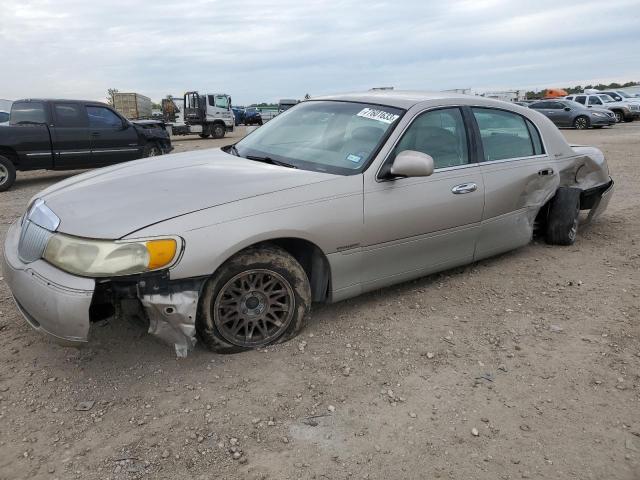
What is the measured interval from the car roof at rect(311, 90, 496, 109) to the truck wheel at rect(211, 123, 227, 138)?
21617 millimetres

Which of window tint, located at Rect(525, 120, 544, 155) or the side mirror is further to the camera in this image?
window tint, located at Rect(525, 120, 544, 155)

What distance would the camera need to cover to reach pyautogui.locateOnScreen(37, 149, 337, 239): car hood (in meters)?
2.65

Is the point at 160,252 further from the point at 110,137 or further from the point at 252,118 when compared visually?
the point at 252,118

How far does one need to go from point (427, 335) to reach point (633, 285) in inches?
79.5

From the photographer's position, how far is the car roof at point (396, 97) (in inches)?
148

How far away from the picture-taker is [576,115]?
2370 cm

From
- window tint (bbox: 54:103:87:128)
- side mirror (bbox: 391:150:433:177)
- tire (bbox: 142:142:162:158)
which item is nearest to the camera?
side mirror (bbox: 391:150:433:177)

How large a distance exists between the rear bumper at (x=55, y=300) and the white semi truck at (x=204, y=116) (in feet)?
73.4

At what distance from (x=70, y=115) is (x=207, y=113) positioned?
585 inches

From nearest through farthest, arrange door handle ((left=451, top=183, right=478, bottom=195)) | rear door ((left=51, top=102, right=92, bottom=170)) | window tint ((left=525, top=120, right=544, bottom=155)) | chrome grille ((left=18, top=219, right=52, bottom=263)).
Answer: chrome grille ((left=18, top=219, right=52, bottom=263)), door handle ((left=451, top=183, right=478, bottom=195)), window tint ((left=525, top=120, right=544, bottom=155)), rear door ((left=51, top=102, right=92, bottom=170))

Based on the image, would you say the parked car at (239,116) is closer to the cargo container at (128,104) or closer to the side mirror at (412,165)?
the cargo container at (128,104)

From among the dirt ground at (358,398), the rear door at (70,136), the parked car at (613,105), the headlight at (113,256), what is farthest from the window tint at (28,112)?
the parked car at (613,105)

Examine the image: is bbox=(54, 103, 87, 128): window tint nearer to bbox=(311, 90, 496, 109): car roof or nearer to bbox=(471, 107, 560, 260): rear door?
bbox=(311, 90, 496, 109): car roof

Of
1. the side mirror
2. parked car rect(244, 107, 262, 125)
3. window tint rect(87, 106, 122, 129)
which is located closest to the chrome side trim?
window tint rect(87, 106, 122, 129)
